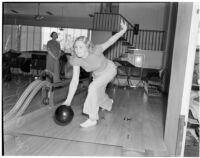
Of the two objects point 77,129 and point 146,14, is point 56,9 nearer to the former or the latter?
point 146,14

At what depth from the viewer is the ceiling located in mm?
10812

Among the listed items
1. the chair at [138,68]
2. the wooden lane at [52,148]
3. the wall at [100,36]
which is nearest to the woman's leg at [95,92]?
the wooden lane at [52,148]

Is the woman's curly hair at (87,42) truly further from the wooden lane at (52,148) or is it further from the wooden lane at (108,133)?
the wooden lane at (52,148)

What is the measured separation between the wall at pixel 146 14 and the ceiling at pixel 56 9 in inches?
53.5

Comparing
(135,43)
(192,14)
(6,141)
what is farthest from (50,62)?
(135,43)

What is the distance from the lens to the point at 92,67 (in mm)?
3453

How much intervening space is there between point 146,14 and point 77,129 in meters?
7.72

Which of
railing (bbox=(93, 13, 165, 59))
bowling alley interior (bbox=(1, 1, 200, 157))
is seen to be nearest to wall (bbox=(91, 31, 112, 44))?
bowling alley interior (bbox=(1, 1, 200, 157))

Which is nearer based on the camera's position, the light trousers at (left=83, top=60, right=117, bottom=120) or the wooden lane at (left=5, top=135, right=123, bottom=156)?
the wooden lane at (left=5, top=135, right=123, bottom=156)

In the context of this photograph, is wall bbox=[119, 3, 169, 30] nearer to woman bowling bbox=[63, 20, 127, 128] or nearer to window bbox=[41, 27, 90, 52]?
window bbox=[41, 27, 90, 52]

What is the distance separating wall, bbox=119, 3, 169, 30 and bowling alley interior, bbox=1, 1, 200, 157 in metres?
0.04

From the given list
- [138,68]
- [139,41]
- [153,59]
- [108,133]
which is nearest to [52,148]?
[108,133]

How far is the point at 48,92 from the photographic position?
14.2 feet

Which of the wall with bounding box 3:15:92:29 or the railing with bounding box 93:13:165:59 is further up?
the wall with bounding box 3:15:92:29
